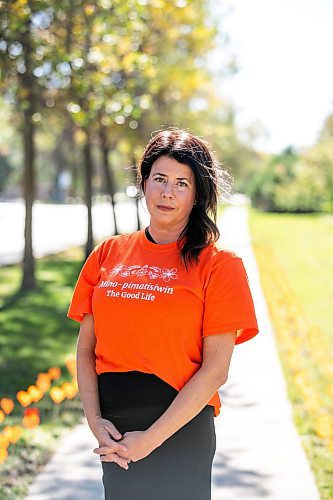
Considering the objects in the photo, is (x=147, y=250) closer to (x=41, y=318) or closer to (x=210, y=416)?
(x=210, y=416)

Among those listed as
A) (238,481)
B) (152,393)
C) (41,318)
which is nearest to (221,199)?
(152,393)

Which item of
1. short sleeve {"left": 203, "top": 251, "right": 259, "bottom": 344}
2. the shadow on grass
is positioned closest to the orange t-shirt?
short sleeve {"left": 203, "top": 251, "right": 259, "bottom": 344}

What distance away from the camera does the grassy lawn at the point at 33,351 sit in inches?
198

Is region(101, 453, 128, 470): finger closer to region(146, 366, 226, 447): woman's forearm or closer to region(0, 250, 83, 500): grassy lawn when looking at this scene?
region(146, 366, 226, 447): woman's forearm

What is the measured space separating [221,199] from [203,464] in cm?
90

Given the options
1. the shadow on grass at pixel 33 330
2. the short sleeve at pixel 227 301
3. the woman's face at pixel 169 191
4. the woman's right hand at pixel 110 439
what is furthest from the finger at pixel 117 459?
the shadow on grass at pixel 33 330

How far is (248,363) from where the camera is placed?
8.16 meters

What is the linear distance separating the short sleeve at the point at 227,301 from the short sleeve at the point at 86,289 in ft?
1.43

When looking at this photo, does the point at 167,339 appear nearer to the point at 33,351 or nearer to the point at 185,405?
the point at 185,405

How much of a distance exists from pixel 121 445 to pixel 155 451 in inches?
4.7

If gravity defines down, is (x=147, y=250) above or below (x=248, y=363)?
above

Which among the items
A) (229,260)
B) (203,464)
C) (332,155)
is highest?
(332,155)

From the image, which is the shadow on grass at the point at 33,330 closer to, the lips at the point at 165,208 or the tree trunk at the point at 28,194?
the tree trunk at the point at 28,194

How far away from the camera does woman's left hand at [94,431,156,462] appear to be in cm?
Result: 234
